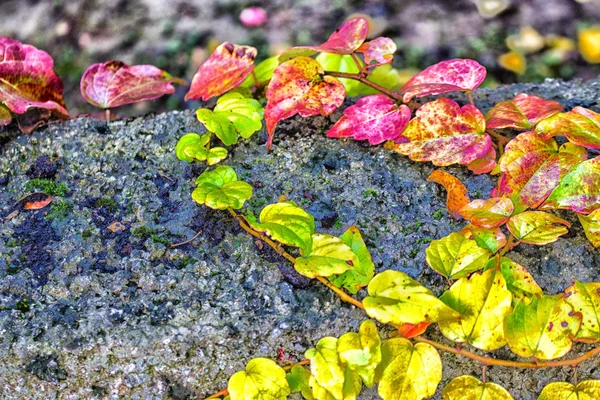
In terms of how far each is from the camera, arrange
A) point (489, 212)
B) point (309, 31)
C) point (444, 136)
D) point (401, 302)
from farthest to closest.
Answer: point (309, 31) → point (444, 136) → point (489, 212) → point (401, 302)

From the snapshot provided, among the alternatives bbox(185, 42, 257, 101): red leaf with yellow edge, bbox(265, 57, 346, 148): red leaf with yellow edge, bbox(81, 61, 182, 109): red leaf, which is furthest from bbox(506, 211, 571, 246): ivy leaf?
bbox(81, 61, 182, 109): red leaf

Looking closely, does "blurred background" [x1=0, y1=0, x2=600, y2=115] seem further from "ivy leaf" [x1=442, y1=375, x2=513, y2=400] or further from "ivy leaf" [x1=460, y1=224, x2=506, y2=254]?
"ivy leaf" [x1=442, y1=375, x2=513, y2=400]

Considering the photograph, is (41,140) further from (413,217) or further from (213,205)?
(413,217)

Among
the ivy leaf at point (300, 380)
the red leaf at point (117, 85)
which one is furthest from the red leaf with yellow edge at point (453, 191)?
the red leaf at point (117, 85)

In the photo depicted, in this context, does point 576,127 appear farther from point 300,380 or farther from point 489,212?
point 300,380

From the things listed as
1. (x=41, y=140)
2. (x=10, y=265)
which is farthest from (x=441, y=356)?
(x=41, y=140)

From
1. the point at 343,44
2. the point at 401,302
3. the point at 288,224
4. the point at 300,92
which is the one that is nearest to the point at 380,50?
the point at 343,44

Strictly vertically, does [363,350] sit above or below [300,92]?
below
